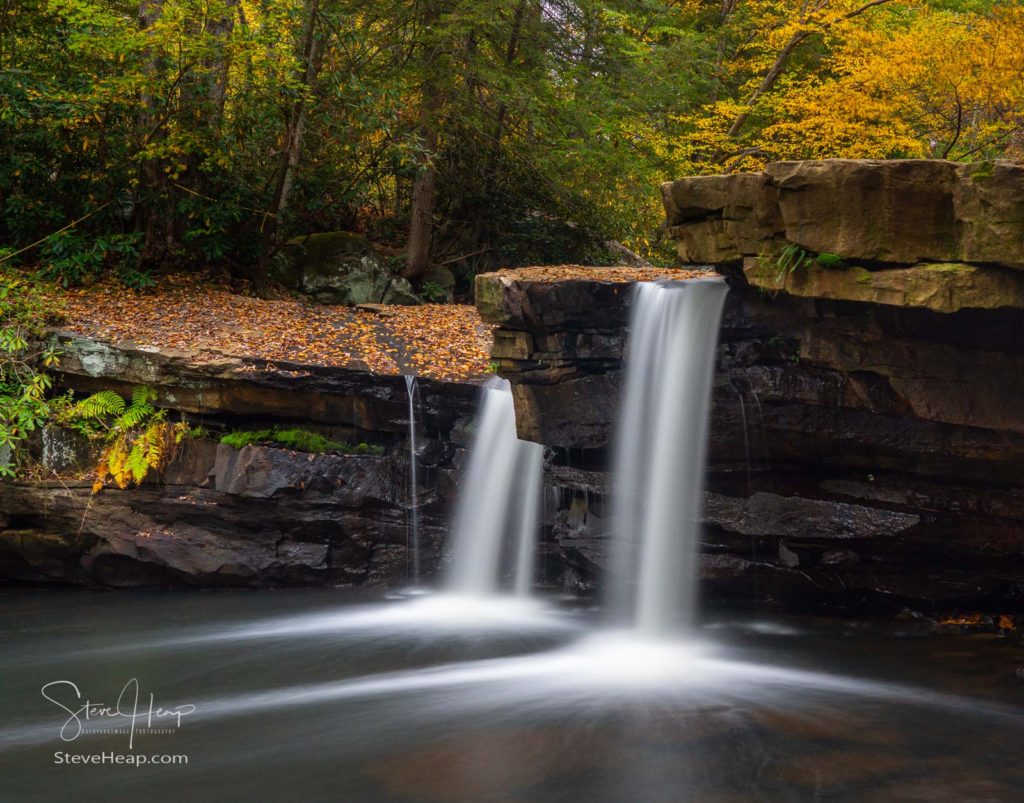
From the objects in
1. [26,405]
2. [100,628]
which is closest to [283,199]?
[26,405]

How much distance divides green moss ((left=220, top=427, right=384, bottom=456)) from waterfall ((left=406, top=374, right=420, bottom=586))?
1.46 ft

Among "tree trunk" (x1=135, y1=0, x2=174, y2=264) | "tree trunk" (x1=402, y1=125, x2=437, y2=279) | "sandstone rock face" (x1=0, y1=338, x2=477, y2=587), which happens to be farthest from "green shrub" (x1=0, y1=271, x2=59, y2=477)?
"tree trunk" (x1=402, y1=125, x2=437, y2=279)

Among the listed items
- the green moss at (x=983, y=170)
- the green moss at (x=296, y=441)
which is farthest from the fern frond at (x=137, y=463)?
the green moss at (x=983, y=170)

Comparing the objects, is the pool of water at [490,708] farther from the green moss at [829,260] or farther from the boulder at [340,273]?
the boulder at [340,273]

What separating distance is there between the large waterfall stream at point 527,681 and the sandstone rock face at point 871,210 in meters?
1.20

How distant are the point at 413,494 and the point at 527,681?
4096 mm

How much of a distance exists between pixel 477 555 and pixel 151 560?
Result: 13.9ft

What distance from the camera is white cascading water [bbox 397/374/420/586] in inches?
453

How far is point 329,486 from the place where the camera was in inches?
446

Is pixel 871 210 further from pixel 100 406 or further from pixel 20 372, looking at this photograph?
pixel 20 372

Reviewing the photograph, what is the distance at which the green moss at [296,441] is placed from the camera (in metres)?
11.3

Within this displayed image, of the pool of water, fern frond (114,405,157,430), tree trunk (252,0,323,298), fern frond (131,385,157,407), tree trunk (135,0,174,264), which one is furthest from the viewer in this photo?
tree trunk (252,0,323,298)

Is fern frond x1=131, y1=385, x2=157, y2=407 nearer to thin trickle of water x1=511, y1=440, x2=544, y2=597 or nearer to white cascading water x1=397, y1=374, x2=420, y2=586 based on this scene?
white cascading water x1=397, y1=374, x2=420, y2=586

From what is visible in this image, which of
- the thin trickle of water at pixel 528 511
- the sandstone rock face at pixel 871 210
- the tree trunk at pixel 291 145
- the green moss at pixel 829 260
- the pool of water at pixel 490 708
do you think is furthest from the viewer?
the tree trunk at pixel 291 145
